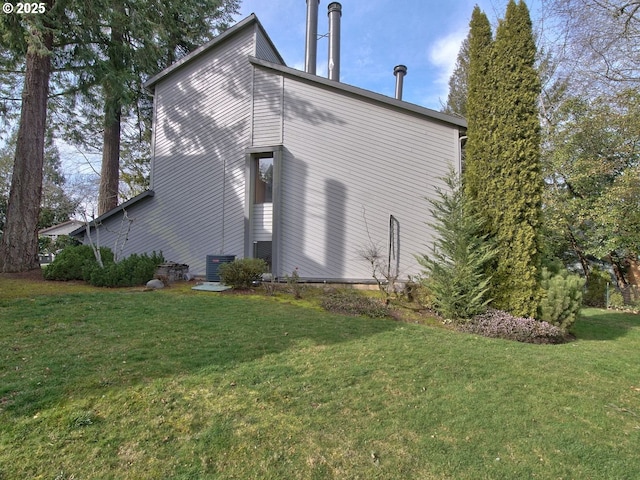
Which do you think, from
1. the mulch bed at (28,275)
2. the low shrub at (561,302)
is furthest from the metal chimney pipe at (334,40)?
the mulch bed at (28,275)

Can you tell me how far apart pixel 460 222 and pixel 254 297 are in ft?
15.7

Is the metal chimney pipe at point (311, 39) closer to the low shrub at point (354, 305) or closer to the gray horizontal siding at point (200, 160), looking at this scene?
the gray horizontal siding at point (200, 160)

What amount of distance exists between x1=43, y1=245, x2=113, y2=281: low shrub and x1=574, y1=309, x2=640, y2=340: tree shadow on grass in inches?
456

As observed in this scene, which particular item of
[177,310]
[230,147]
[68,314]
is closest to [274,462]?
[177,310]

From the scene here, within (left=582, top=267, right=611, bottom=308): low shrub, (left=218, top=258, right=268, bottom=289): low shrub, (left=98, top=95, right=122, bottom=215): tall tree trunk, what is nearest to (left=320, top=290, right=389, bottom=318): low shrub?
(left=218, top=258, right=268, bottom=289): low shrub

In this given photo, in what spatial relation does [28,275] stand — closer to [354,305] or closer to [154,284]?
[154,284]

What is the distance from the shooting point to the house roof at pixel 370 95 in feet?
29.3

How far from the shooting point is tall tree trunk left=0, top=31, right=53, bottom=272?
9.31 metres

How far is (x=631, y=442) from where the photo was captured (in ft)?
8.92

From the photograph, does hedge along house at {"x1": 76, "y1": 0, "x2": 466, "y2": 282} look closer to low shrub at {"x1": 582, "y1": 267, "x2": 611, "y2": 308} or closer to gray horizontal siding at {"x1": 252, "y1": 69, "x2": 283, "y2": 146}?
gray horizontal siding at {"x1": 252, "y1": 69, "x2": 283, "y2": 146}

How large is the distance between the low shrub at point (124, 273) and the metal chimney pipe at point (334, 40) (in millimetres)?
10001

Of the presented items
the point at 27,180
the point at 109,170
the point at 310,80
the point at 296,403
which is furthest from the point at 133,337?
the point at 109,170

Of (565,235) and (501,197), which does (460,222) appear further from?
(565,235)

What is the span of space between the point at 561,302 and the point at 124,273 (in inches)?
390
